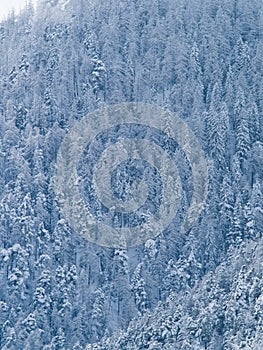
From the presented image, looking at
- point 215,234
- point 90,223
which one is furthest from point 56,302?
point 215,234

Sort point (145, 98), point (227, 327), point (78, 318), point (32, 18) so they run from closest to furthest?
point (227, 327) → point (78, 318) → point (145, 98) → point (32, 18)

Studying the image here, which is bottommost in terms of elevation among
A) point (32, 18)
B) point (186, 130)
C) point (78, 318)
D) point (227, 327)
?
point (78, 318)

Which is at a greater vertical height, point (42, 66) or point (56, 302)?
point (42, 66)

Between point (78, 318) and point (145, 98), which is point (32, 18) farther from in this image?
point (78, 318)

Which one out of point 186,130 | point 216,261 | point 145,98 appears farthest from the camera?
point 145,98

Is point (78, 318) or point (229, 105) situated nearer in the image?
point (78, 318)

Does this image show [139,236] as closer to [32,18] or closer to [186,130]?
[186,130]

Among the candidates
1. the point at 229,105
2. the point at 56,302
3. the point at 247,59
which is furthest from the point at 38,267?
the point at 247,59
